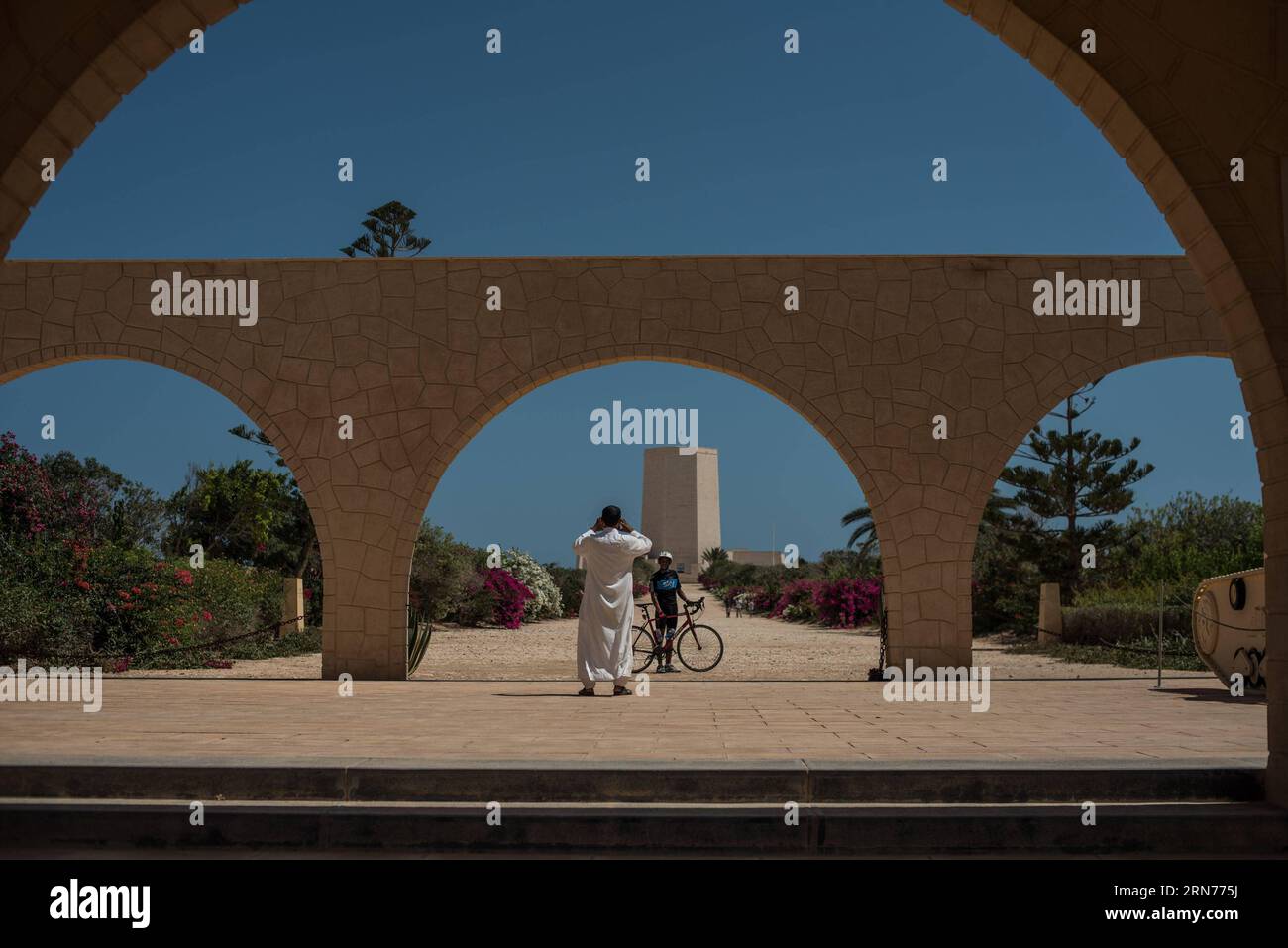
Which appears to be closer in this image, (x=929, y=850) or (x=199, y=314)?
(x=929, y=850)

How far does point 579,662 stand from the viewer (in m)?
9.77

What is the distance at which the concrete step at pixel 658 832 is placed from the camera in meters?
4.23

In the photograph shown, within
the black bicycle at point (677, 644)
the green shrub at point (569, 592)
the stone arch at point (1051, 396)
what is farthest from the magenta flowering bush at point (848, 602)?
the stone arch at point (1051, 396)

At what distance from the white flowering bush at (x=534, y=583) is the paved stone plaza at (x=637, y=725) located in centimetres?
1695

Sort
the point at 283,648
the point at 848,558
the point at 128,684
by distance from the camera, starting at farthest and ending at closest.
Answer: the point at 848,558 < the point at 283,648 < the point at 128,684

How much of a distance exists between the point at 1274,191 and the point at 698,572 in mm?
46084

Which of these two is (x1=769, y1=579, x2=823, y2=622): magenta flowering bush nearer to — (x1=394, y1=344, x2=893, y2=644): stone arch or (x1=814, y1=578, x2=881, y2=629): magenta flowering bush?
(x1=814, y1=578, x2=881, y2=629): magenta flowering bush

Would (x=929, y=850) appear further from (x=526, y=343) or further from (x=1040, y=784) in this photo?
(x=526, y=343)

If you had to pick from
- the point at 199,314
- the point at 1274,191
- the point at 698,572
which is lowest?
the point at 698,572

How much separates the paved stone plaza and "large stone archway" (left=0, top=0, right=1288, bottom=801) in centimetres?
171

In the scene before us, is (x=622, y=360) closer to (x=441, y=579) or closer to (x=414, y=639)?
(x=414, y=639)

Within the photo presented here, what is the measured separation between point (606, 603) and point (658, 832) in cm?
542

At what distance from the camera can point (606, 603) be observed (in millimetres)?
9664
